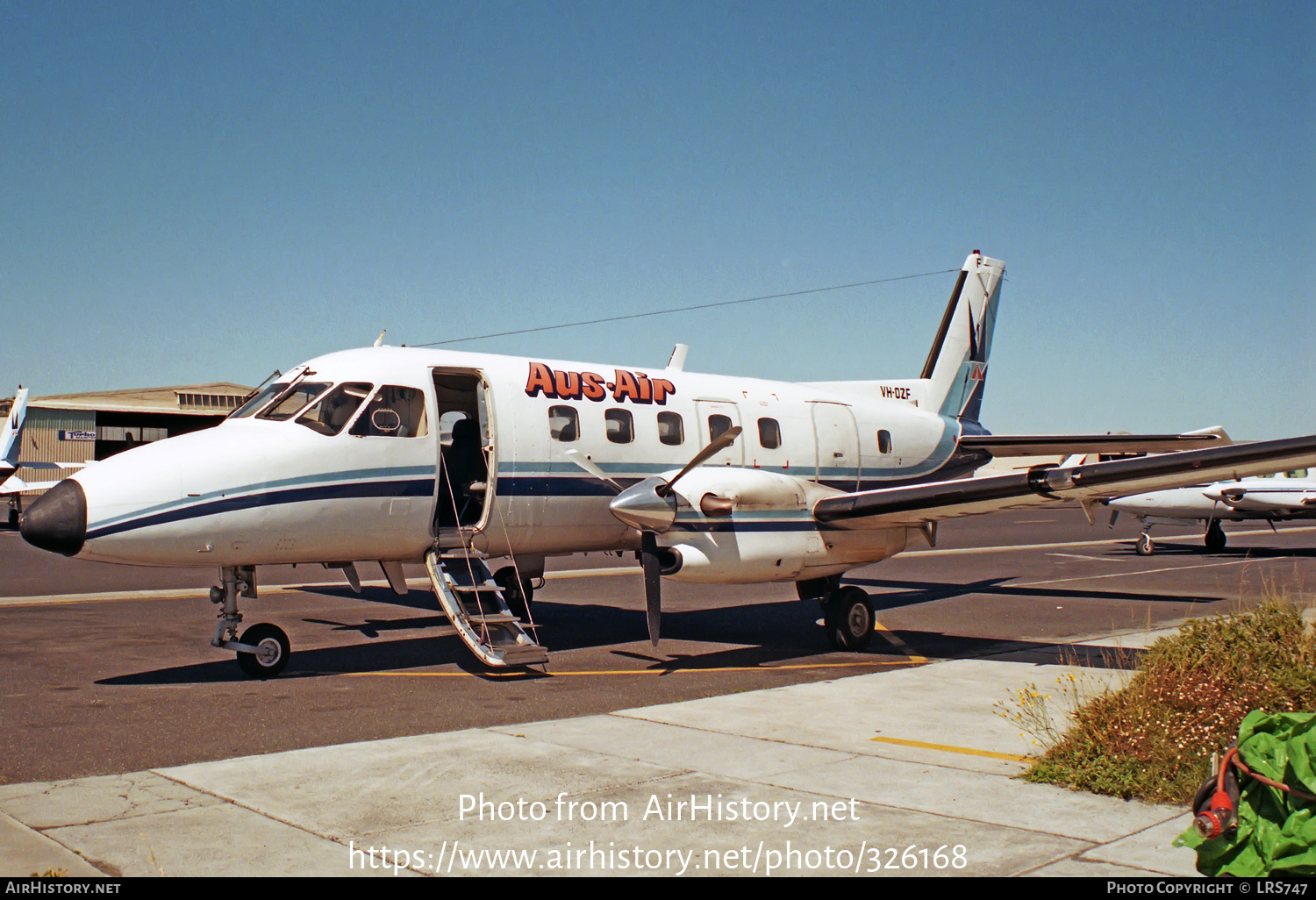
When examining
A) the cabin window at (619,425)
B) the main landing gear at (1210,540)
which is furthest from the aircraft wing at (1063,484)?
the main landing gear at (1210,540)

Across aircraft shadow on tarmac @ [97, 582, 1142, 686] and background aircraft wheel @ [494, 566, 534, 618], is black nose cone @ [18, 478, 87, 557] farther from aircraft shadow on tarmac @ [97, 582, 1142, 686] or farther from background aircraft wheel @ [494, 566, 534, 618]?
background aircraft wheel @ [494, 566, 534, 618]

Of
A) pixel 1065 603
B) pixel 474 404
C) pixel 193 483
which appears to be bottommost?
pixel 1065 603

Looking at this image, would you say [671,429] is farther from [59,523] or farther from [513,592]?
[59,523]

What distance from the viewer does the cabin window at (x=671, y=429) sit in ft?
43.1

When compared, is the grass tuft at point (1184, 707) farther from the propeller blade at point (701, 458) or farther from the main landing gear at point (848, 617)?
the main landing gear at point (848, 617)

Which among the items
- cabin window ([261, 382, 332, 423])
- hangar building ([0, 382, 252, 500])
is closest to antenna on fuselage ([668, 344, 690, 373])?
cabin window ([261, 382, 332, 423])

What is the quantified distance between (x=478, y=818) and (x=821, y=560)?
7.25 m

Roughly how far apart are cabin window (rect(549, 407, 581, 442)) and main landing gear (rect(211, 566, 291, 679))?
144 inches

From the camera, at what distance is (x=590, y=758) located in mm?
6961

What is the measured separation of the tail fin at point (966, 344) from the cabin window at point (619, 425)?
23.7 feet

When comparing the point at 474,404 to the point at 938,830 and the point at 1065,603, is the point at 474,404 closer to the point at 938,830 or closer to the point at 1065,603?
the point at 938,830

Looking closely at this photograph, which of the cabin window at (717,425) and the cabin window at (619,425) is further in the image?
the cabin window at (717,425)

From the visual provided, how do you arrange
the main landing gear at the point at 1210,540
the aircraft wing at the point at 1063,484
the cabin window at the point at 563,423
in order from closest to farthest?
the aircraft wing at the point at 1063,484, the cabin window at the point at 563,423, the main landing gear at the point at 1210,540
